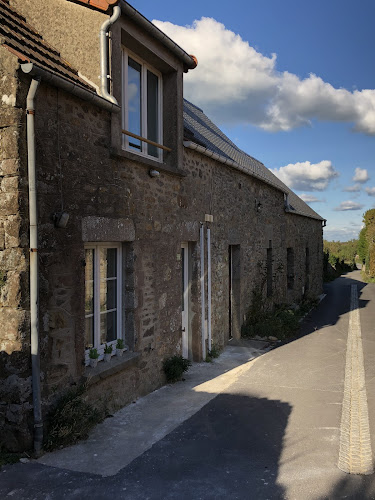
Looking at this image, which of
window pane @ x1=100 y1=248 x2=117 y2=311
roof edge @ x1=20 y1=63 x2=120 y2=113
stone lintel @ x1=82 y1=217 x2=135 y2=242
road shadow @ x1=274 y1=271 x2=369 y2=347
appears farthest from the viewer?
road shadow @ x1=274 y1=271 x2=369 y2=347

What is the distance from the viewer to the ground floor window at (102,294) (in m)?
5.01

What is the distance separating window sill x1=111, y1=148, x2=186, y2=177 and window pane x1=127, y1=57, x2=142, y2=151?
35cm

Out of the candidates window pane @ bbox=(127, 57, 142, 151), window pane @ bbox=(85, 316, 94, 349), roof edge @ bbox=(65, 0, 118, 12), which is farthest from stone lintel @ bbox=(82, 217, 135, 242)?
roof edge @ bbox=(65, 0, 118, 12)

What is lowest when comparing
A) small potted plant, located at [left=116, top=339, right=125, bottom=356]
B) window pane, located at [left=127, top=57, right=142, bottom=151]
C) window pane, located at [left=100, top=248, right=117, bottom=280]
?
small potted plant, located at [left=116, top=339, right=125, bottom=356]

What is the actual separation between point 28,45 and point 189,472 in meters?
4.73

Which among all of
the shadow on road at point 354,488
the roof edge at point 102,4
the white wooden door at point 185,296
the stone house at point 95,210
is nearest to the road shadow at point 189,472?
the shadow on road at point 354,488

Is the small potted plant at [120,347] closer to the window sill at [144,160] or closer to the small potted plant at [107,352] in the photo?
the small potted plant at [107,352]

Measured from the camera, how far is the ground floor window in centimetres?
501

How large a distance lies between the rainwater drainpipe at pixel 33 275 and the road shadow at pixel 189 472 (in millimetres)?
422

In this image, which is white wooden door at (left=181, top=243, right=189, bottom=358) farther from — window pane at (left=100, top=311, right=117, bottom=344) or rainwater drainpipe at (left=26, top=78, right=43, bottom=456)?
rainwater drainpipe at (left=26, top=78, right=43, bottom=456)

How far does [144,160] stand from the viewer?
5.71 meters

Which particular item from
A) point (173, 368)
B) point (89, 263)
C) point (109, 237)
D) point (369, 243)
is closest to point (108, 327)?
point (89, 263)

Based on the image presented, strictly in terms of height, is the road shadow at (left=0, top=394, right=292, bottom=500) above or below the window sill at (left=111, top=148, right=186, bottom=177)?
below

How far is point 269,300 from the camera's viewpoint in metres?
12.2
